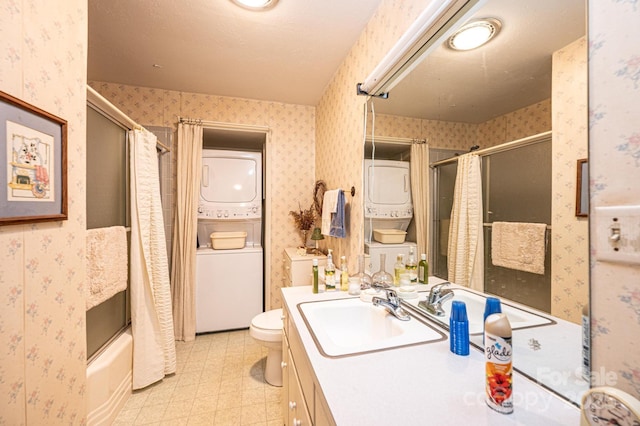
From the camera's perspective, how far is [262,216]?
3.31 metres

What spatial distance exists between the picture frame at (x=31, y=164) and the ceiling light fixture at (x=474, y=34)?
152 cm

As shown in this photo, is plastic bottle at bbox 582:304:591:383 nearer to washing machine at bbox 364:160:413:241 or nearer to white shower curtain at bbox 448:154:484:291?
white shower curtain at bbox 448:154:484:291

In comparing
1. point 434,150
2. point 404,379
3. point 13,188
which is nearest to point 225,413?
point 404,379

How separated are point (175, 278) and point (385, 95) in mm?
2527

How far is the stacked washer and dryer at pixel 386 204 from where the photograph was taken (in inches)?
53.6

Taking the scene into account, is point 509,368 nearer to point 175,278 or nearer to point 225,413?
point 225,413

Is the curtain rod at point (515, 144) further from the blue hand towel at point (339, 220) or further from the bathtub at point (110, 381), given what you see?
the bathtub at point (110, 381)

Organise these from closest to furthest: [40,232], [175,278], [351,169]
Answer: [40,232]
[351,169]
[175,278]

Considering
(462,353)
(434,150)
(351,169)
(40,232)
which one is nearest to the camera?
(462,353)

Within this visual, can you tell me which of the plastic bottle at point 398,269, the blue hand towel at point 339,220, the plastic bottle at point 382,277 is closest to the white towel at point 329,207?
the blue hand towel at point 339,220

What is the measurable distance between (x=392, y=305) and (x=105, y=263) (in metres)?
1.65

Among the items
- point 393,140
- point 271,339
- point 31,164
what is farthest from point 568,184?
point 271,339

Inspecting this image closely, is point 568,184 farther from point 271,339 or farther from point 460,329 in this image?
point 271,339

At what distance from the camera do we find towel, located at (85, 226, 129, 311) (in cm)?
144
